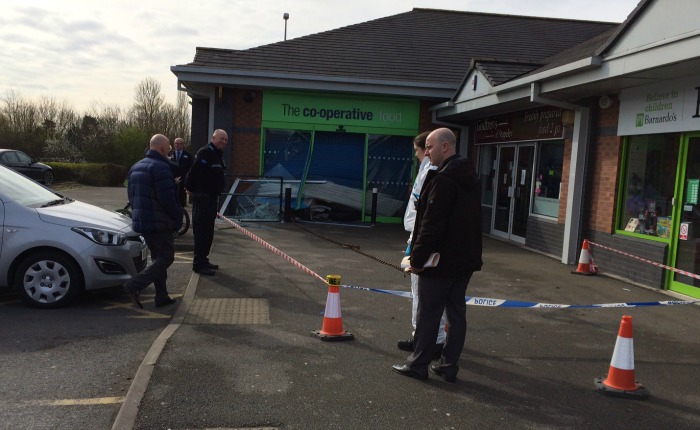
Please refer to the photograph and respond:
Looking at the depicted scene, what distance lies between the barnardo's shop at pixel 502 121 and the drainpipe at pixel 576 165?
23 mm

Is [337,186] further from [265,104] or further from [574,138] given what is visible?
[574,138]

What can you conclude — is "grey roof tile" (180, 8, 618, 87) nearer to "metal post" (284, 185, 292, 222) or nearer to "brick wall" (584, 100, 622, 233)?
"metal post" (284, 185, 292, 222)

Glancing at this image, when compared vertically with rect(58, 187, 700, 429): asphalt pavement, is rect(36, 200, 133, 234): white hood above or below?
above

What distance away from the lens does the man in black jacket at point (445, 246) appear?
4422 millimetres

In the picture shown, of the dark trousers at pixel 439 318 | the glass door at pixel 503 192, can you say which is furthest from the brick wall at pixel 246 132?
the dark trousers at pixel 439 318

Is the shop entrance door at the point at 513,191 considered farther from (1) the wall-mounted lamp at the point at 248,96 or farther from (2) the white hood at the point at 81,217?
(2) the white hood at the point at 81,217

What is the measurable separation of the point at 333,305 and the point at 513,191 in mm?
8606

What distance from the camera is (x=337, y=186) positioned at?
16.5 m

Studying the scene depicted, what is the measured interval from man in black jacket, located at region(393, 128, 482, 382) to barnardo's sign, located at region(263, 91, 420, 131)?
11.7 metres

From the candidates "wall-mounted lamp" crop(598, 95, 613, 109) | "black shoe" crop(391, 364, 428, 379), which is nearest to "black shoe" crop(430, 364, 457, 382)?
"black shoe" crop(391, 364, 428, 379)

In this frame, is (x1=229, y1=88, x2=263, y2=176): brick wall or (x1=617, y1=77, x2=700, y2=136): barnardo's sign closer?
(x1=617, y1=77, x2=700, y2=136): barnardo's sign

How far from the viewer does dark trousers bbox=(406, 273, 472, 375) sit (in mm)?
4578

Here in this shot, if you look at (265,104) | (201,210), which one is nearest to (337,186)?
(265,104)

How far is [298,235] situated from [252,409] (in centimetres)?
904
